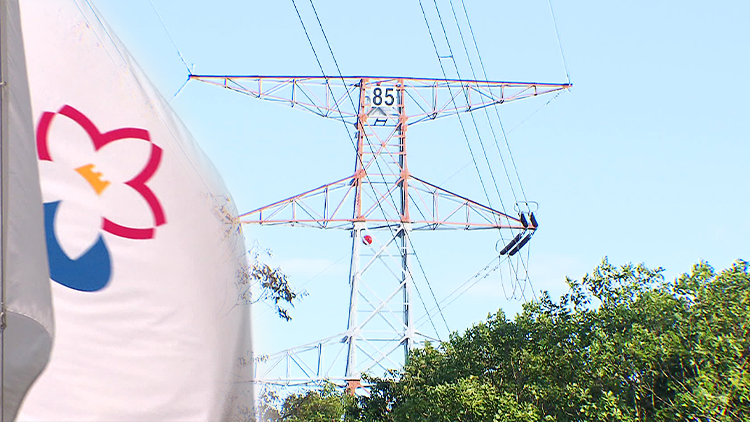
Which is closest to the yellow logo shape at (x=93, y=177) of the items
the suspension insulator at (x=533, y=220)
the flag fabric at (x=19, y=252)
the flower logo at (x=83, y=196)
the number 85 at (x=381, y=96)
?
the flower logo at (x=83, y=196)

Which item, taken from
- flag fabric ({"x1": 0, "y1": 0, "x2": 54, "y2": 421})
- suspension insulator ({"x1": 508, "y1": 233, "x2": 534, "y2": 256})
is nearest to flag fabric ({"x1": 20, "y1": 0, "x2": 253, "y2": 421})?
flag fabric ({"x1": 0, "y1": 0, "x2": 54, "y2": 421})

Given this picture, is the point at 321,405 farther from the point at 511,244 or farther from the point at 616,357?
the point at 616,357

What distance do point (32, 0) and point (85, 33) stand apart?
182 mm

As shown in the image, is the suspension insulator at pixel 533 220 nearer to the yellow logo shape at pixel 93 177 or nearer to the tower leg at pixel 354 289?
the tower leg at pixel 354 289

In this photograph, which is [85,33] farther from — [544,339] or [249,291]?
[544,339]

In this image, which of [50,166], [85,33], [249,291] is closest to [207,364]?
[249,291]

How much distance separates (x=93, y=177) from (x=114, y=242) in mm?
201

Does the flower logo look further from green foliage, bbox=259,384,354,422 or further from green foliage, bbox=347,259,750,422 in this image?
green foliage, bbox=259,384,354,422

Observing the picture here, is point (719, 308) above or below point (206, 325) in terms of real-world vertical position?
above

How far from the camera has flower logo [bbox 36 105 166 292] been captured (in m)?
2.57

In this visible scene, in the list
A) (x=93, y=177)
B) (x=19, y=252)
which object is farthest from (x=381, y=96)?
(x=19, y=252)

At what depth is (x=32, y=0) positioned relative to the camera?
105 inches

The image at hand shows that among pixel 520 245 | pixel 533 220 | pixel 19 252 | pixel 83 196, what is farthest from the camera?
pixel 520 245

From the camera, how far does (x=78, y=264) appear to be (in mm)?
2592
